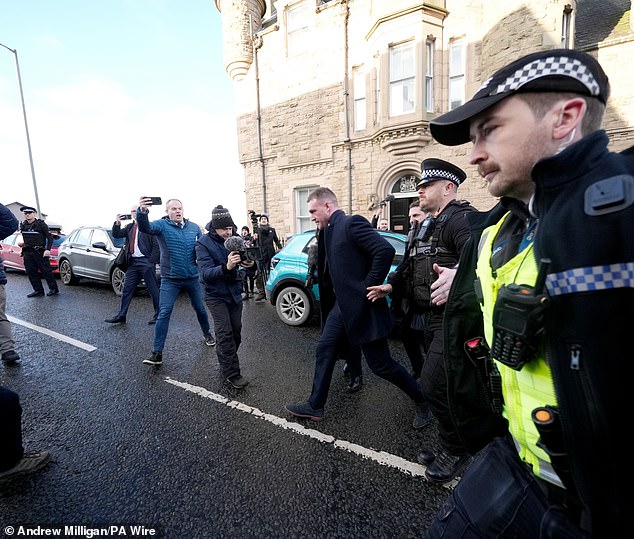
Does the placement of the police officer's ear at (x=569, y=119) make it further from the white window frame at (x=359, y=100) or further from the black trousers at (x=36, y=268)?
the white window frame at (x=359, y=100)

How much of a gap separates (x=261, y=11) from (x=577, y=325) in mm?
16756

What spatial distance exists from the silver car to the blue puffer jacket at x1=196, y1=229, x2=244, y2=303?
15.8 feet

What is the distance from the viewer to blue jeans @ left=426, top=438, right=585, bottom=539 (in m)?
0.92

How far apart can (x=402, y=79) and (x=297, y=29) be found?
4846 mm

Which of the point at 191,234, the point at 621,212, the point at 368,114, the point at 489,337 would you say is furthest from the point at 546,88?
the point at 368,114

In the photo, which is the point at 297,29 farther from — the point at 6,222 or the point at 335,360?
the point at 335,360

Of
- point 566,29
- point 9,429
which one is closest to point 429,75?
point 566,29

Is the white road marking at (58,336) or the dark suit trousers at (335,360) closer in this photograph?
the dark suit trousers at (335,360)

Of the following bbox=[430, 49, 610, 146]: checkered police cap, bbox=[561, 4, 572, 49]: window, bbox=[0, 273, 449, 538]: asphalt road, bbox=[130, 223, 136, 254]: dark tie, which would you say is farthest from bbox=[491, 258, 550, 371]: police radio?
bbox=[561, 4, 572, 49]: window

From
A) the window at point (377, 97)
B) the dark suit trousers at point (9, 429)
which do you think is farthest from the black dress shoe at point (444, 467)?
the window at point (377, 97)

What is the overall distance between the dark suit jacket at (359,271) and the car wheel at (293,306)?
2.74 metres

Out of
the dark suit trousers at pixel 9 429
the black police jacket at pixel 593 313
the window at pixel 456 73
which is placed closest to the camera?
the black police jacket at pixel 593 313

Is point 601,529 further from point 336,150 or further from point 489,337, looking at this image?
point 336,150

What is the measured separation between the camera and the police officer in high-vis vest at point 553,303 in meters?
0.69
